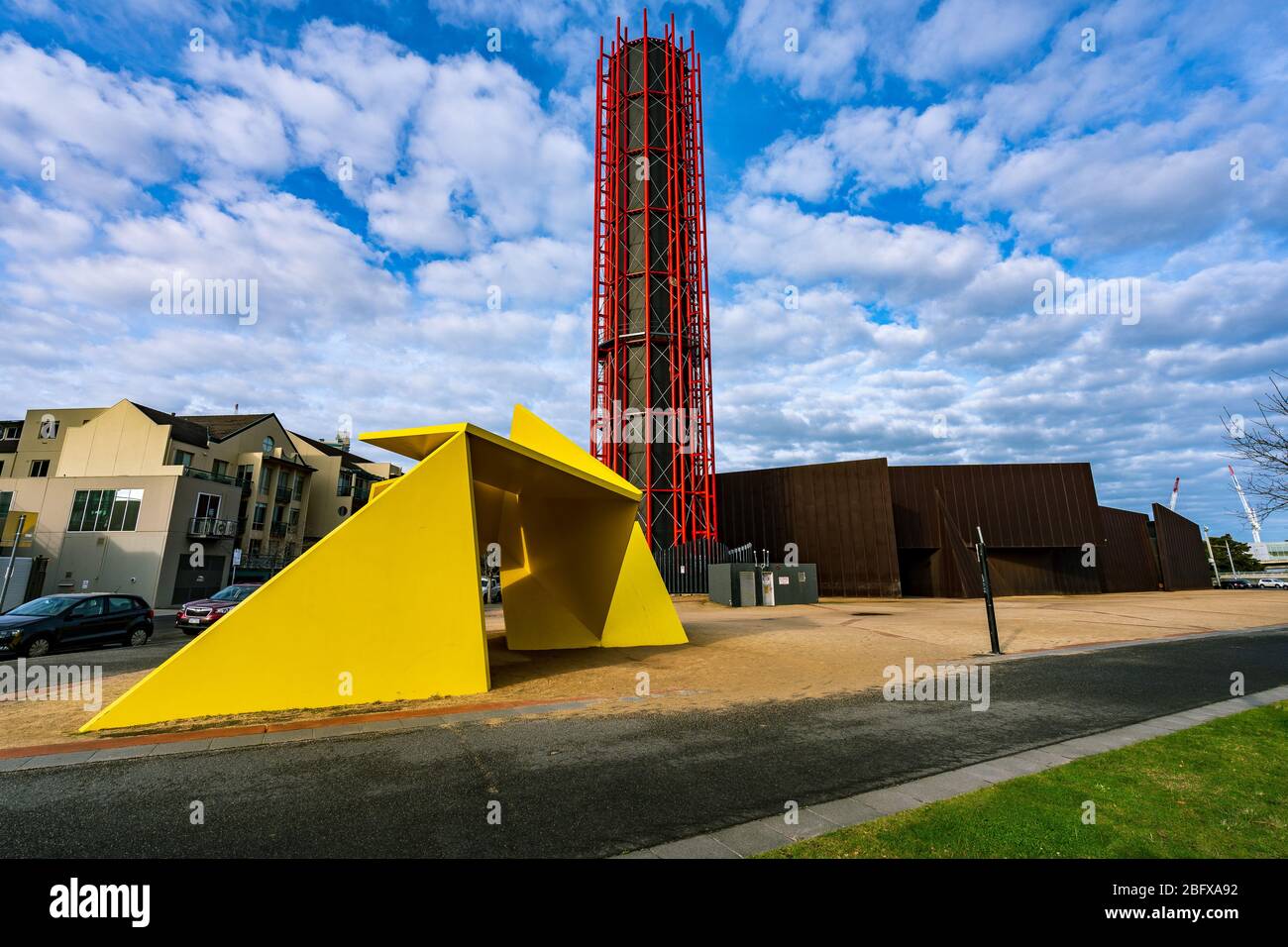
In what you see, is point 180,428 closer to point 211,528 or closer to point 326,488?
point 211,528

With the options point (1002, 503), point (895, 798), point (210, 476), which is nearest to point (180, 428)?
point (210, 476)

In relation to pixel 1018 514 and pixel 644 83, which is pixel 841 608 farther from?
pixel 644 83

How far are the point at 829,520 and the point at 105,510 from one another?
42120 mm

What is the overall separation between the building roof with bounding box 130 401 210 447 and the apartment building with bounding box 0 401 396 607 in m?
0.11

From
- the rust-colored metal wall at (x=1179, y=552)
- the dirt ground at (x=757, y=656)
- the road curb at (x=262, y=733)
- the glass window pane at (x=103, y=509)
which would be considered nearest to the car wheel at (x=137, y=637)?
the dirt ground at (x=757, y=656)

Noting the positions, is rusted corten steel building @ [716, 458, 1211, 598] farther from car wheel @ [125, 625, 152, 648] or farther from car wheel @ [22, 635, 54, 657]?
car wheel @ [22, 635, 54, 657]

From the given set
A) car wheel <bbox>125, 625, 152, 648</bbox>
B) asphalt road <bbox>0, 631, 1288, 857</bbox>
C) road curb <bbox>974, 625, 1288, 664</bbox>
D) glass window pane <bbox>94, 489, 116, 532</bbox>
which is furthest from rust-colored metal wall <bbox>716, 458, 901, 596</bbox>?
glass window pane <bbox>94, 489, 116, 532</bbox>

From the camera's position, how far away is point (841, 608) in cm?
2614

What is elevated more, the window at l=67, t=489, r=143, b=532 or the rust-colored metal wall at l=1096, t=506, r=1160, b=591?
the window at l=67, t=489, r=143, b=532

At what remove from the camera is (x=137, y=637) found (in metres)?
15.3

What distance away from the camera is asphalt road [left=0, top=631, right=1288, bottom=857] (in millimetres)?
3949

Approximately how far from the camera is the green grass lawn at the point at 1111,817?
12.0 ft
